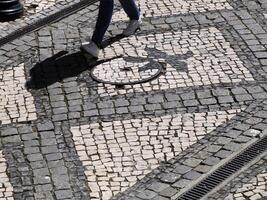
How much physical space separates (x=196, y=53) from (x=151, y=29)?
37.4 inches

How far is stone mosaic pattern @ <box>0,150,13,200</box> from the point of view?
697 cm

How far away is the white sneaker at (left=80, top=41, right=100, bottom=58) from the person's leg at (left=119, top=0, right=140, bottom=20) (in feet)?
2.57

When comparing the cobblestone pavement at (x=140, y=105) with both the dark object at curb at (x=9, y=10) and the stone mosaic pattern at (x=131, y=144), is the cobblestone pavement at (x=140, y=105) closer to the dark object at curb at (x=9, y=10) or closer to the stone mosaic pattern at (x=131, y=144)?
the stone mosaic pattern at (x=131, y=144)

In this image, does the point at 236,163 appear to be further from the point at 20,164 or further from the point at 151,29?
the point at 151,29

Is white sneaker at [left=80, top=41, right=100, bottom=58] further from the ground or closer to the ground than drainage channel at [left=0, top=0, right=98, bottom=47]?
further from the ground

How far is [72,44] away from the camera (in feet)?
32.4

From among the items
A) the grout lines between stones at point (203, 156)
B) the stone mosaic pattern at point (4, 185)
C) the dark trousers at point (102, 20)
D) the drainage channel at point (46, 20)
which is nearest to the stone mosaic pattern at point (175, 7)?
the drainage channel at point (46, 20)

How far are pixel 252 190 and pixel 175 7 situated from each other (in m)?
4.41

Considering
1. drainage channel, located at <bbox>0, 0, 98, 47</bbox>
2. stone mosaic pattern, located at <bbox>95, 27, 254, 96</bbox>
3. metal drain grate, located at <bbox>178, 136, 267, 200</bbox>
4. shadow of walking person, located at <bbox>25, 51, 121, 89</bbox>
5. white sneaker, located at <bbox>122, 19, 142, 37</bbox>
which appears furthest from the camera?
drainage channel, located at <bbox>0, 0, 98, 47</bbox>

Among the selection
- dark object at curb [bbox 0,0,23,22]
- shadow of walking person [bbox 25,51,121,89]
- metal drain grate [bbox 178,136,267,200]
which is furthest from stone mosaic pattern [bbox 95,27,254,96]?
dark object at curb [bbox 0,0,23,22]

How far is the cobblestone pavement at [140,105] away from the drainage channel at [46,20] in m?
0.10

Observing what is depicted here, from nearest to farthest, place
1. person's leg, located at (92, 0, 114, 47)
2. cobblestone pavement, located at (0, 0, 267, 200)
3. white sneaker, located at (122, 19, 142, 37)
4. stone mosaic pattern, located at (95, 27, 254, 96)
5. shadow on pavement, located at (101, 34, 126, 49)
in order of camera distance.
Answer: cobblestone pavement, located at (0, 0, 267, 200)
stone mosaic pattern, located at (95, 27, 254, 96)
person's leg, located at (92, 0, 114, 47)
shadow on pavement, located at (101, 34, 126, 49)
white sneaker, located at (122, 19, 142, 37)

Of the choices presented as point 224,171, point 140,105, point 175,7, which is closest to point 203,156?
point 224,171

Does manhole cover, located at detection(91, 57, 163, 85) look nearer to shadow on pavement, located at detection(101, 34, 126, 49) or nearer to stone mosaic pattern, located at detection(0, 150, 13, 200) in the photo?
shadow on pavement, located at detection(101, 34, 126, 49)
